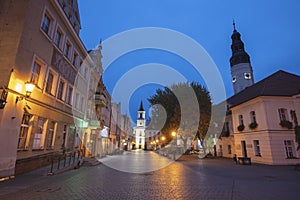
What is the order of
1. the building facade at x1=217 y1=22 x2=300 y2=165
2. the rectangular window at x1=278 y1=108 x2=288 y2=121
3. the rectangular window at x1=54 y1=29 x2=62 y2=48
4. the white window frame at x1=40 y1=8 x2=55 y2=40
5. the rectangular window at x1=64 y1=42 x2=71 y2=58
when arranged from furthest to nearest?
1. the rectangular window at x1=278 y1=108 x2=288 y2=121
2. the building facade at x1=217 y1=22 x2=300 y2=165
3. the rectangular window at x1=64 y1=42 x2=71 y2=58
4. the rectangular window at x1=54 y1=29 x2=62 y2=48
5. the white window frame at x1=40 y1=8 x2=55 y2=40

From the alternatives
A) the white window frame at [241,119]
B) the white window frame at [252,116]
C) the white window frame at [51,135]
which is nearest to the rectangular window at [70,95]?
the white window frame at [51,135]

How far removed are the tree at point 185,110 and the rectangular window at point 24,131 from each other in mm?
17609

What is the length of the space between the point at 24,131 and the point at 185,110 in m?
18.4

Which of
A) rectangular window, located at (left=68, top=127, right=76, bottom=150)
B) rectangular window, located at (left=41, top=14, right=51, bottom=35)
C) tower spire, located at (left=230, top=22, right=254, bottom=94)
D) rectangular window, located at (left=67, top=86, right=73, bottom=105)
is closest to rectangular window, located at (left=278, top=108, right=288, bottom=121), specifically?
rectangular window, located at (left=68, top=127, right=76, bottom=150)

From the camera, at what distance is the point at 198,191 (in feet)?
23.1

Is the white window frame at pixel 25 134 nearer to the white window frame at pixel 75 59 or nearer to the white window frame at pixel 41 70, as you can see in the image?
the white window frame at pixel 41 70

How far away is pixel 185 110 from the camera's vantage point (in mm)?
23922

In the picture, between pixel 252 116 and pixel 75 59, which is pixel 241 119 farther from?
pixel 75 59

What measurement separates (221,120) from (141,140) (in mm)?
76464

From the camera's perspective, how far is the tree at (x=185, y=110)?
23.9m

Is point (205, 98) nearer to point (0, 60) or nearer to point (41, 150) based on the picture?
point (41, 150)

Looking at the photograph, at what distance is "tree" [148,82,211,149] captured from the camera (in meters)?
23.9

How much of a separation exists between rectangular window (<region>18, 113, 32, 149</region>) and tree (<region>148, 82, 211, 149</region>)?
693 inches

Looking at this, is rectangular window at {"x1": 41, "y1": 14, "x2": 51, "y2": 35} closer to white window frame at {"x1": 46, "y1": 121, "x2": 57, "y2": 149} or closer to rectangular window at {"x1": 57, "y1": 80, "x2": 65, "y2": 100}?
rectangular window at {"x1": 57, "y1": 80, "x2": 65, "y2": 100}
